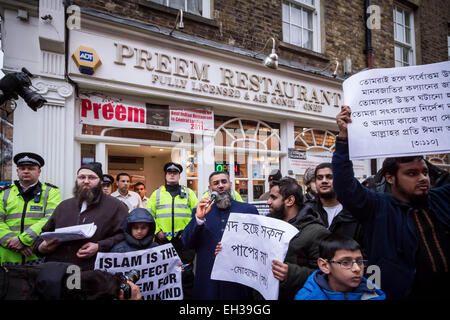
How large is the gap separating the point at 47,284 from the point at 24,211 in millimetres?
2437

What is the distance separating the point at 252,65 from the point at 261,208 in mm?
3577

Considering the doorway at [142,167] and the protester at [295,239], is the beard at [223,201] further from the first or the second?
the doorway at [142,167]

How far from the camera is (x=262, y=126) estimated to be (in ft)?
25.2

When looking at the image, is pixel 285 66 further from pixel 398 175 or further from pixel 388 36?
pixel 398 175

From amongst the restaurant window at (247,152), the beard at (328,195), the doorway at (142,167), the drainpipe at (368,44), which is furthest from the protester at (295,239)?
the drainpipe at (368,44)

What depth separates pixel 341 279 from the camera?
73.6 inches

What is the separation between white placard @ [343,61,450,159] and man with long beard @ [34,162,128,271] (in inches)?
88.9

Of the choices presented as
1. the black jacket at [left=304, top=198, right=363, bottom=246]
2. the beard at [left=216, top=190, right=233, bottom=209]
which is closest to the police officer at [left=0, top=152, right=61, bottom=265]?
the beard at [left=216, top=190, right=233, bottom=209]

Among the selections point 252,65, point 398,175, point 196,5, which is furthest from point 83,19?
point 398,175

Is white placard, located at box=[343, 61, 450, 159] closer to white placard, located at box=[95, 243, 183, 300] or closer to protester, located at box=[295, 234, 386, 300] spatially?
protester, located at box=[295, 234, 386, 300]

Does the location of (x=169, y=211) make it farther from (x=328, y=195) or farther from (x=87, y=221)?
(x=328, y=195)

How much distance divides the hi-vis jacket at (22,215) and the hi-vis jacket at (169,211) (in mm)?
1361

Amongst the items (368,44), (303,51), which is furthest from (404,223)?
(368,44)

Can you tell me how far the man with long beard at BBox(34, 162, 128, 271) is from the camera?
277cm
